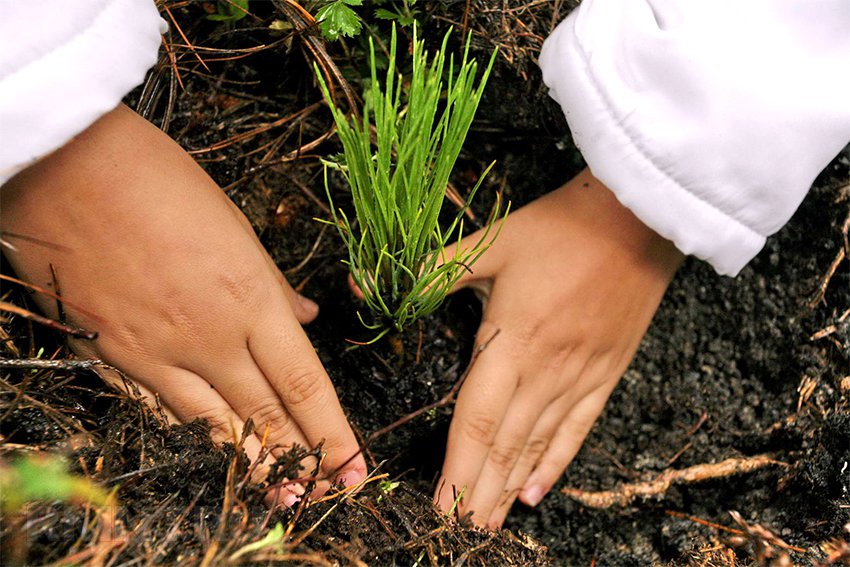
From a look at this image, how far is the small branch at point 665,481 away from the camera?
133 centimetres

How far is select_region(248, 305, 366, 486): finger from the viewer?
1111 mm

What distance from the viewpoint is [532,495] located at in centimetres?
137

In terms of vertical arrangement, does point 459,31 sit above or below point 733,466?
above

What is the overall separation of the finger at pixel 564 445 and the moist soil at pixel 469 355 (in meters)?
0.06

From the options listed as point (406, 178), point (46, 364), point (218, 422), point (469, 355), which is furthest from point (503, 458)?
point (46, 364)

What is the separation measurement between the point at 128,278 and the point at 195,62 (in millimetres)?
504

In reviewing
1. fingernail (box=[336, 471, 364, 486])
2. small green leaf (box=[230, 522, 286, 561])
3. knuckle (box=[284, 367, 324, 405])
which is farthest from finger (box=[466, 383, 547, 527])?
small green leaf (box=[230, 522, 286, 561])

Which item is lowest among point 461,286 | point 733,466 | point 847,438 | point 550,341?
point 733,466

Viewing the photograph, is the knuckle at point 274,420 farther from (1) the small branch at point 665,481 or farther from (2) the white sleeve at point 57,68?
(1) the small branch at point 665,481

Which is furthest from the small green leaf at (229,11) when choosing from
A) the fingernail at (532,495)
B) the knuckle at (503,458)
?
the fingernail at (532,495)

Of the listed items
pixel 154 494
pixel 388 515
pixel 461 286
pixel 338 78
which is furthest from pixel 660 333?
pixel 154 494

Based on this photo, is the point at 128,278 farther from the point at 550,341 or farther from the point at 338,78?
the point at 550,341

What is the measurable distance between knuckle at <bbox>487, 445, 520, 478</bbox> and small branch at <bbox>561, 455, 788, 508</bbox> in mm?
195

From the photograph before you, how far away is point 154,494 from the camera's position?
90 cm
